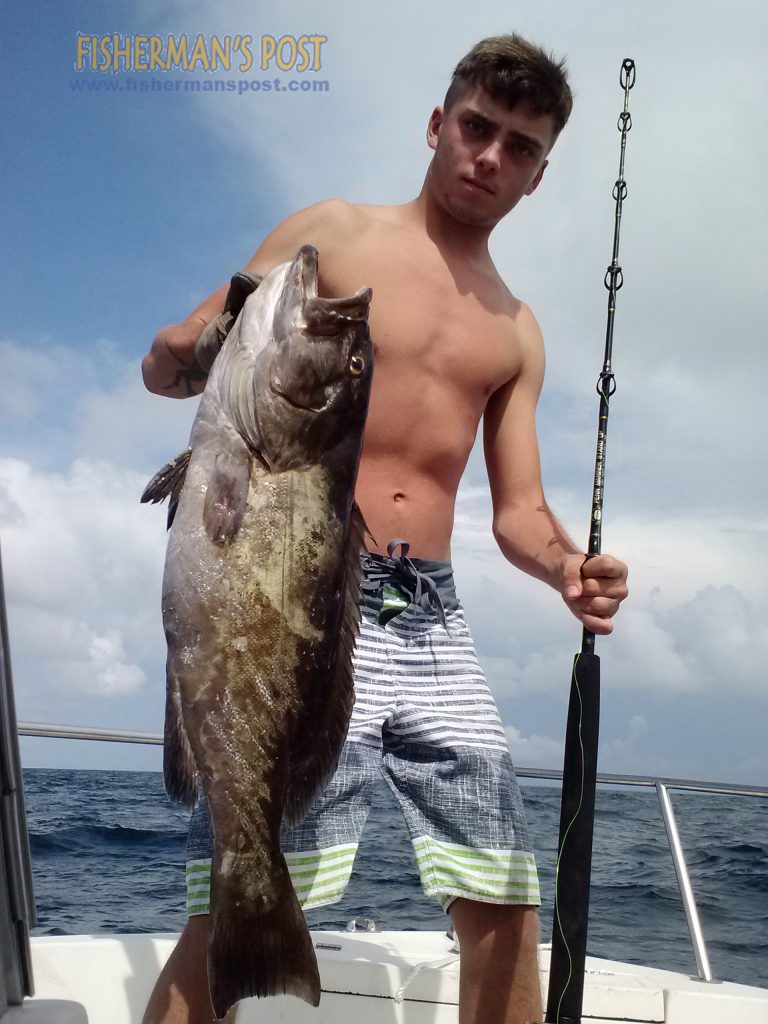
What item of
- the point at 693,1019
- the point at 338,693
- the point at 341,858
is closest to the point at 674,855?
the point at 693,1019

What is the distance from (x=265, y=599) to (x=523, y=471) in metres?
1.36

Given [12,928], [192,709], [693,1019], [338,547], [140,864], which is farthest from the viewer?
[140,864]

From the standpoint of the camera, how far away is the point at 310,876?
2158 millimetres

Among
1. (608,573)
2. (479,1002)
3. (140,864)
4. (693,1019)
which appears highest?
(608,573)

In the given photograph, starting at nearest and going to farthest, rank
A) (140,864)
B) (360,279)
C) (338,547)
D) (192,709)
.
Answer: (192,709), (338,547), (360,279), (140,864)

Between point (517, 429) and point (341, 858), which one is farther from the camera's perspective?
point (517, 429)

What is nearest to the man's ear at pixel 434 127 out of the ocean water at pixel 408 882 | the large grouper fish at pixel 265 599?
the large grouper fish at pixel 265 599

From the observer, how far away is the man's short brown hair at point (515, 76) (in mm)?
2525

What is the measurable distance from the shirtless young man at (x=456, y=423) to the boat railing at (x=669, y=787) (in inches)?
48.4

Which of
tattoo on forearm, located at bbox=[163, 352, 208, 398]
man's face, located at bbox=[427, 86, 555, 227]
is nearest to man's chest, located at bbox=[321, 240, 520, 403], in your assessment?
man's face, located at bbox=[427, 86, 555, 227]

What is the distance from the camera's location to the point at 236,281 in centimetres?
188

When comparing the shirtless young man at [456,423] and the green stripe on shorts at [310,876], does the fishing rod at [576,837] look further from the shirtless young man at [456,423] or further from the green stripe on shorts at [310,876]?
the green stripe on shorts at [310,876]

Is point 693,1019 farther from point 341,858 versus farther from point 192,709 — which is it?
point 192,709

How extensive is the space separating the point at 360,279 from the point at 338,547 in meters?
1.00
